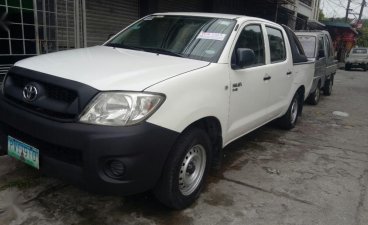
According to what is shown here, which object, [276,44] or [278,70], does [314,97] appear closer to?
[276,44]

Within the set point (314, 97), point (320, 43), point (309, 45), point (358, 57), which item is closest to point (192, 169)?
point (314, 97)

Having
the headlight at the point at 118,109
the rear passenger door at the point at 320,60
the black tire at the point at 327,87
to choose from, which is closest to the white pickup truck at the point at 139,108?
the headlight at the point at 118,109

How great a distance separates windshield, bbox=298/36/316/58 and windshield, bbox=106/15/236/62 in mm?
5417

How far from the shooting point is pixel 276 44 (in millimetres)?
5066

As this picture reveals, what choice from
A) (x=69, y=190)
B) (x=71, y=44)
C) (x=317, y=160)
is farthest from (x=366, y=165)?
(x=71, y=44)

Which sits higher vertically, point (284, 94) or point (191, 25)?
point (191, 25)

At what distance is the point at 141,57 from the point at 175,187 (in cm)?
127

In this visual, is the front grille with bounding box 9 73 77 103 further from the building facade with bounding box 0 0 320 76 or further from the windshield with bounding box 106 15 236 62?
the building facade with bounding box 0 0 320 76

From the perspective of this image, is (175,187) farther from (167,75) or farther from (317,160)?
(317,160)

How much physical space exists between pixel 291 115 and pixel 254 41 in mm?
2270

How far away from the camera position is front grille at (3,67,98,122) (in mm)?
2557

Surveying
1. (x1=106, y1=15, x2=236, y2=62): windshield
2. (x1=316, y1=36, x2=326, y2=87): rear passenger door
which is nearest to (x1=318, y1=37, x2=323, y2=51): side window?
(x1=316, y1=36, x2=326, y2=87): rear passenger door

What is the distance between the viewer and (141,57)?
347 cm

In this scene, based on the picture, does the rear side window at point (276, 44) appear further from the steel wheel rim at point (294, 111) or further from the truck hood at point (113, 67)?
the truck hood at point (113, 67)
